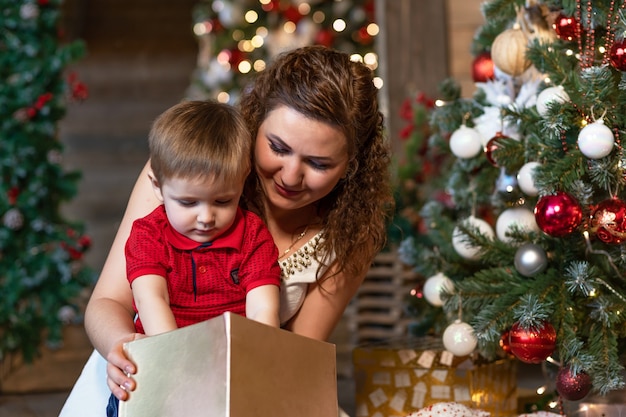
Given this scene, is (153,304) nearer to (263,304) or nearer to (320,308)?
(263,304)

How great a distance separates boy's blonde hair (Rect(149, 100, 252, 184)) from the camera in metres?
1.46

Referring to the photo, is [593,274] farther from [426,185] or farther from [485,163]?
[426,185]

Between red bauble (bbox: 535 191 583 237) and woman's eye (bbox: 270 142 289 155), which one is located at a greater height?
woman's eye (bbox: 270 142 289 155)

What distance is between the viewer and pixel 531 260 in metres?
2.00

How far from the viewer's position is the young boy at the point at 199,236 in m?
1.47

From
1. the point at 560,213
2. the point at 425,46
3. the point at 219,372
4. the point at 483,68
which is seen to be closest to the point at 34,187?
the point at 483,68

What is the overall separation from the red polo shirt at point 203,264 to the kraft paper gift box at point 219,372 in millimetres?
265

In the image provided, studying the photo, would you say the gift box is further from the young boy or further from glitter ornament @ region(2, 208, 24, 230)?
glitter ornament @ region(2, 208, 24, 230)

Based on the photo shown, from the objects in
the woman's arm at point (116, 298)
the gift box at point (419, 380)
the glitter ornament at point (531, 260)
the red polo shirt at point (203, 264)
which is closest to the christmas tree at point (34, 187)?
the gift box at point (419, 380)

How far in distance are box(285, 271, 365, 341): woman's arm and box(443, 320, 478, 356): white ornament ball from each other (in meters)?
0.35

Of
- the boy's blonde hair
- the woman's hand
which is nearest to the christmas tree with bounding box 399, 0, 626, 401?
the boy's blonde hair

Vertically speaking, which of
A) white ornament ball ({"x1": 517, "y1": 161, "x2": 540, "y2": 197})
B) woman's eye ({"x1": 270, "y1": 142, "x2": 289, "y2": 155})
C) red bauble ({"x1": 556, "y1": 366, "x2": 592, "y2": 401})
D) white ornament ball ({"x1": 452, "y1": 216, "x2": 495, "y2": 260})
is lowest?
red bauble ({"x1": 556, "y1": 366, "x2": 592, "y2": 401})

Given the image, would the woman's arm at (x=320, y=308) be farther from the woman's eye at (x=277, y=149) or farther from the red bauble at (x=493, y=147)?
the red bauble at (x=493, y=147)

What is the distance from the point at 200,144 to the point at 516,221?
975mm
